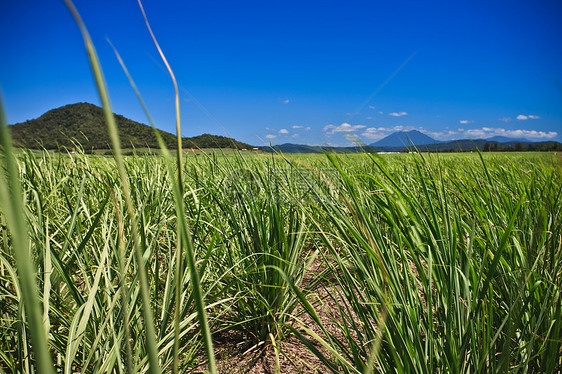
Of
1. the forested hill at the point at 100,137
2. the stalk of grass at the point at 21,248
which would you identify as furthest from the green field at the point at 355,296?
the forested hill at the point at 100,137

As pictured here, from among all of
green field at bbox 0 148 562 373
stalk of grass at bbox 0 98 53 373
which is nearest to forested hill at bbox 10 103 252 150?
stalk of grass at bbox 0 98 53 373

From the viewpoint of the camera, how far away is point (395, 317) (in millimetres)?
688

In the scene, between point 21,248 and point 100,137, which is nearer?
point 21,248

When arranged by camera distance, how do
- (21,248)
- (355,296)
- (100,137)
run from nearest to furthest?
(21,248), (355,296), (100,137)

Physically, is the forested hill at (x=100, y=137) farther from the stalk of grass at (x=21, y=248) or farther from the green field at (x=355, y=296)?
the green field at (x=355, y=296)

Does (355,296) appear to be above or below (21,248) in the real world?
below

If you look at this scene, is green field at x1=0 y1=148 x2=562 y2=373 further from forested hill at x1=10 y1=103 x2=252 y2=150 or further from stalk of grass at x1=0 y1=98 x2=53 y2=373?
forested hill at x1=10 y1=103 x2=252 y2=150

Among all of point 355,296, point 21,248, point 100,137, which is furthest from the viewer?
point 100,137

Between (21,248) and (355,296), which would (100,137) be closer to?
(355,296)

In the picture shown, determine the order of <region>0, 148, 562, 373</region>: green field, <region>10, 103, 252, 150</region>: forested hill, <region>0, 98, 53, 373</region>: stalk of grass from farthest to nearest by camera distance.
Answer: <region>10, 103, 252, 150</region>: forested hill, <region>0, 148, 562, 373</region>: green field, <region>0, 98, 53, 373</region>: stalk of grass

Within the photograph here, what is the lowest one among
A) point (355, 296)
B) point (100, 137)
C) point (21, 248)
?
point (355, 296)

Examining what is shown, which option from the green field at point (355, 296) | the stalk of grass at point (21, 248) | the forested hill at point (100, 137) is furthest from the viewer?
the forested hill at point (100, 137)

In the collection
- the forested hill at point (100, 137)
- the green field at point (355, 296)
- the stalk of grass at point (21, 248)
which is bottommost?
the green field at point (355, 296)

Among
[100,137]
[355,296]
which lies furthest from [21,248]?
[100,137]
